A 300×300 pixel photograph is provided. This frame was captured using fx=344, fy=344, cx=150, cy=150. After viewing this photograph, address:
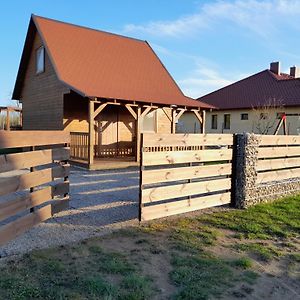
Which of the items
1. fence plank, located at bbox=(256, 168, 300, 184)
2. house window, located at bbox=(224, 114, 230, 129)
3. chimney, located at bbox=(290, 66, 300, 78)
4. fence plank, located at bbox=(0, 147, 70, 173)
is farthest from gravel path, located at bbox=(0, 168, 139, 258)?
chimney, located at bbox=(290, 66, 300, 78)

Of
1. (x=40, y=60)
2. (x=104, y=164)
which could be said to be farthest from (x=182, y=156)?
(x=40, y=60)

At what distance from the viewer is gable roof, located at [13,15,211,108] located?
558 inches

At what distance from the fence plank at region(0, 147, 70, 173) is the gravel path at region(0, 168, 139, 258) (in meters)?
1.00

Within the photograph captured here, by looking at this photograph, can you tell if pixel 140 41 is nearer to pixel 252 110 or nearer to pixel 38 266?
pixel 252 110

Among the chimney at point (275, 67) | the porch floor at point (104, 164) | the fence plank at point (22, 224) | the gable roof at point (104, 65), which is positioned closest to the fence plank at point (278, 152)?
the fence plank at point (22, 224)

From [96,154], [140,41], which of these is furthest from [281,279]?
[140,41]

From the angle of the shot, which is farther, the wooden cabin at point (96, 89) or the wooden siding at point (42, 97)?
the wooden siding at point (42, 97)

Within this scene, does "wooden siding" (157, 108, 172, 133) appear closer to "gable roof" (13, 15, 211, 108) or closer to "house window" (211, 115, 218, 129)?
"gable roof" (13, 15, 211, 108)

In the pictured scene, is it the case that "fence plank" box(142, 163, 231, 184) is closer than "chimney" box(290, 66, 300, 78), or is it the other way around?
"fence plank" box(142, 163, 231, 184)

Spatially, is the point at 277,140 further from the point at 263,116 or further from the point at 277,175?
the point at 263,116

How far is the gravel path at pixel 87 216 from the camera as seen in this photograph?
470cm

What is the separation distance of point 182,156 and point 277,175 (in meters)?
3.25

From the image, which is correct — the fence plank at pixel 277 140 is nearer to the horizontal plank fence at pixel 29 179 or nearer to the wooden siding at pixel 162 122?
the horizontal plank fence at pixel 29 179

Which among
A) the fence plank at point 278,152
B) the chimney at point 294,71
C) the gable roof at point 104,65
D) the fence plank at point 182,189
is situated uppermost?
the chimney at point 294,71
